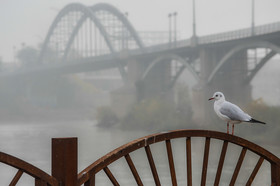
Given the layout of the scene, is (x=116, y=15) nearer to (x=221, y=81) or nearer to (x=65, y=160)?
(x=221, y=81)

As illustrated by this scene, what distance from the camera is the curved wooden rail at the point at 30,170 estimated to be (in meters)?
3.28

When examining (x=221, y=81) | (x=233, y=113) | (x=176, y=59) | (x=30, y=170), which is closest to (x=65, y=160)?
(x=30, y=170)

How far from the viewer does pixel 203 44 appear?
45156 millimetres

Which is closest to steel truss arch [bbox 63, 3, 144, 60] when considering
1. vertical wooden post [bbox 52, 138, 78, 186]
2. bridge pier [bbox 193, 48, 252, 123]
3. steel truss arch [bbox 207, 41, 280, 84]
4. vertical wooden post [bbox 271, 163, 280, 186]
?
bridge pier [bbox 193, 48, 252, 123]

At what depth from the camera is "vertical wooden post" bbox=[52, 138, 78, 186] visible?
137 inches

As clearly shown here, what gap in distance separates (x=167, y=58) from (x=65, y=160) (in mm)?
47289

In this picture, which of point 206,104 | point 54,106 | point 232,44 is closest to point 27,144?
point 206,104

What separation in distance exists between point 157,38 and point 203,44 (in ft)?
212

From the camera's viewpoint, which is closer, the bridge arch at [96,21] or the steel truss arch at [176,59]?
the steel truss arch at [176,59]

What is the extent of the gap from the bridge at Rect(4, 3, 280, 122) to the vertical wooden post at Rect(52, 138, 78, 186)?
110 ft

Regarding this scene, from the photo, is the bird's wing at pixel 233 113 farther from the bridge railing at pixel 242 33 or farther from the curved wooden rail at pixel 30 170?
the bridge railing at pixel 242 33

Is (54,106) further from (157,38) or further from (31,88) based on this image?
(157,38)

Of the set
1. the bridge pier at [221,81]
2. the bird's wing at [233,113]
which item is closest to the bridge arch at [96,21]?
the bridge pier at [221,81]

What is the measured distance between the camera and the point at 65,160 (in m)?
3.50
